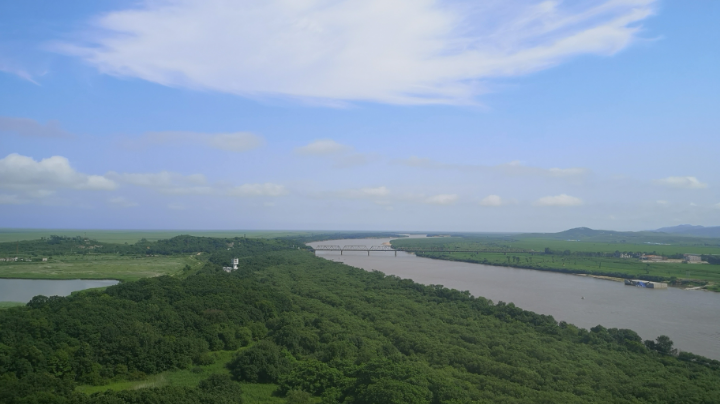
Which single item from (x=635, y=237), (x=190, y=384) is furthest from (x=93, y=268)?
(x=635, y=237)

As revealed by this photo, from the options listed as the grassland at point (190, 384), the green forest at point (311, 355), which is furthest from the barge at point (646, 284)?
the grassland at point (190, 384)

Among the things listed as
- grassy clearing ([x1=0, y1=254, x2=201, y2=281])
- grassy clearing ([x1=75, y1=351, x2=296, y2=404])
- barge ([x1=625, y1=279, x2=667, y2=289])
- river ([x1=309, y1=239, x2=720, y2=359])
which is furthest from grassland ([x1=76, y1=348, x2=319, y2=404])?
barge ([x1=625, y1=279, x2=667, y2=289])

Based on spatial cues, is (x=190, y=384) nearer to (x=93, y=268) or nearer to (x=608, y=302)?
(x=608, y=302)

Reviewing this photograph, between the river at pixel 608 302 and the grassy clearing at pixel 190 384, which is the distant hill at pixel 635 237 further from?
the grassy clearing at pixel 190 384

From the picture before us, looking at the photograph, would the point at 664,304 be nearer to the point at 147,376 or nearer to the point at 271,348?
the point at 271,348

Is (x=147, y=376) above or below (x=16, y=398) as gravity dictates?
below

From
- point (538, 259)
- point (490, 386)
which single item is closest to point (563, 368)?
point (490, 386)
